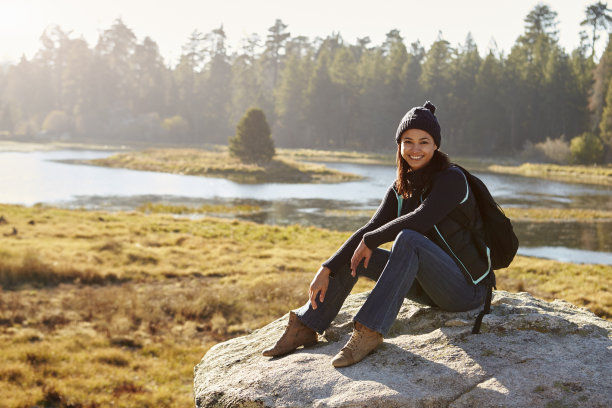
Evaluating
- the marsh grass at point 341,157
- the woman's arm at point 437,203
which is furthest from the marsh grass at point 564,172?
the woman's arm at point 437,203

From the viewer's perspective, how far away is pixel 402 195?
168 inches

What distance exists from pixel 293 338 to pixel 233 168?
50835 millimetres

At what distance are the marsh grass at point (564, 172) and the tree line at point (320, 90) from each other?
4442 mm

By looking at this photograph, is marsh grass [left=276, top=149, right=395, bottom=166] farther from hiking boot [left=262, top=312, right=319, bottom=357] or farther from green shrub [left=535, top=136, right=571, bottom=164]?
hiking boot [left=262, top=312, right=319, bottom=357]

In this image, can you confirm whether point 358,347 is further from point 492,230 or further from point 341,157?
point 341,157

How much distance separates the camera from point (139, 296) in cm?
1188

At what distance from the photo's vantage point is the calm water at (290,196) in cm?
2505

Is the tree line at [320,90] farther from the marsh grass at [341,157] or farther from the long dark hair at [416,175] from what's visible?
the long dark hair at [416,175]

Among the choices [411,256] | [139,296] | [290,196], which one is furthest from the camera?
[290,196]

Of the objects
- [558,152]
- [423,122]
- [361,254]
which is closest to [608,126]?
[558,152]

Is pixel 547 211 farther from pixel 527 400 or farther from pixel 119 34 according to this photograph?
pixel 119 34

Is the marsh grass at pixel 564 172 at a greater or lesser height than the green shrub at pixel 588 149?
lesser

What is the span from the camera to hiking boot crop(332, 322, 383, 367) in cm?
377

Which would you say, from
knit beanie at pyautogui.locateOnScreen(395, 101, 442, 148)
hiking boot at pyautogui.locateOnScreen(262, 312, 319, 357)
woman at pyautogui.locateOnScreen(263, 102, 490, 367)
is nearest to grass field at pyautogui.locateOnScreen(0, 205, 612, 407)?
hiking boot at pyautogui.locateOnScreen(262, 312, 319, 357)
